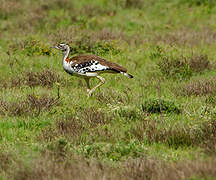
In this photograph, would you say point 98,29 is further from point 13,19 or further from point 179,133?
point 179,133

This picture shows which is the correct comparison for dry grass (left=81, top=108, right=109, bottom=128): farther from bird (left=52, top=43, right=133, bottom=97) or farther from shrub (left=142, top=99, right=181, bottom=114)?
bird (left=52, top=43, right=133, bottom=97)

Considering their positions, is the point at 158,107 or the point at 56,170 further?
the point at 158,107

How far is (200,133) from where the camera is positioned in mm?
6484

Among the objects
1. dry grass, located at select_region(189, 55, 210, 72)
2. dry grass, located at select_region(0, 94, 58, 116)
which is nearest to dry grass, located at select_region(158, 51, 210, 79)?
dry grass, located at select_region(189, 55, 210, 72)

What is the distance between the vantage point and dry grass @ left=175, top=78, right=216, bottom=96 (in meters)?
9.47

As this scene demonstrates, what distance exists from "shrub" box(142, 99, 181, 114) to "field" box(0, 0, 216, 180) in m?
0.02

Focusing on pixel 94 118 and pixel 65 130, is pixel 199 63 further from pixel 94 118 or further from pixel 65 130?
pixel 65 130

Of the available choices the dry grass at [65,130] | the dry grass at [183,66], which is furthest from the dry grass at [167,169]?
the dry grass at [183,66]

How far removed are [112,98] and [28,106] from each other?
159cm

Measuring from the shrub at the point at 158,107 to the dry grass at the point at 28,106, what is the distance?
1538 millimetres

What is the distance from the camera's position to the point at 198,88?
966 cm

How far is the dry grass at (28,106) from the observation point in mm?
7930

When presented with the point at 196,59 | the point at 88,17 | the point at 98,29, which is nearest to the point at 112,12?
the point at 88,17

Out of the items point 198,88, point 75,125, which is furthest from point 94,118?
point 198,88
